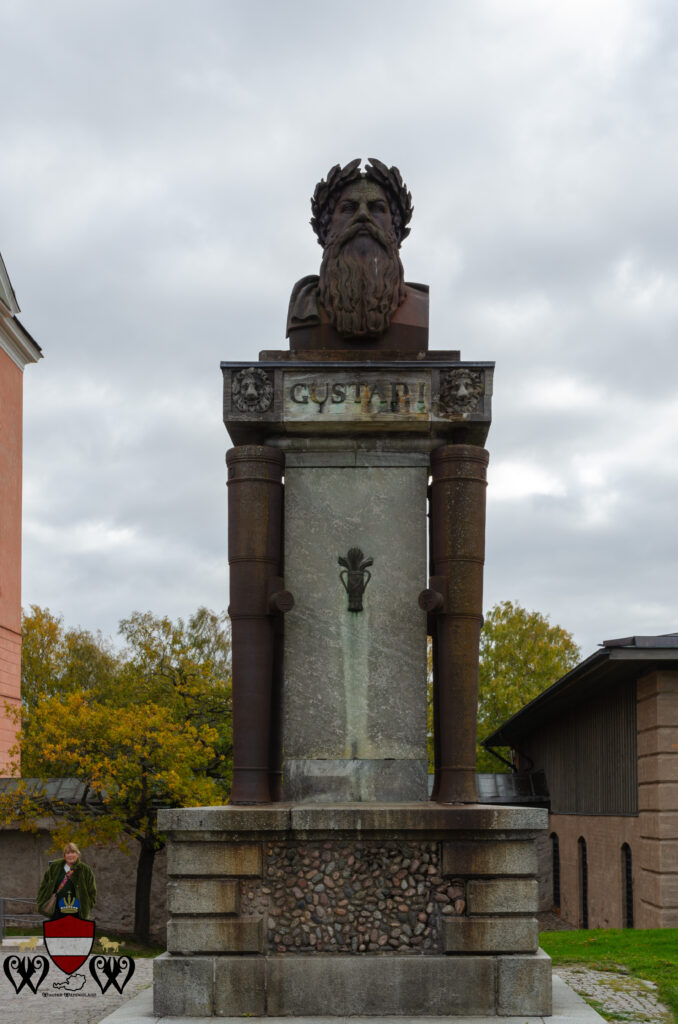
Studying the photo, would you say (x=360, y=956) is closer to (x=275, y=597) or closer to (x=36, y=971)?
(x=275, y=597)

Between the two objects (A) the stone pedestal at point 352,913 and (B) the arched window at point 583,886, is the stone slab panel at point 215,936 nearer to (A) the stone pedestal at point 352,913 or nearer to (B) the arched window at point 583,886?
(A) the stone pedestal at point 352,913

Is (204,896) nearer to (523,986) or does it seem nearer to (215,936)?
(215,936)

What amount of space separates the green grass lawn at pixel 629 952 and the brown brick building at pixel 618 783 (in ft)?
10.7

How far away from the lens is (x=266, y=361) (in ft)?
35.9

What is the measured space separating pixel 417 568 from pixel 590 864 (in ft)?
59.7

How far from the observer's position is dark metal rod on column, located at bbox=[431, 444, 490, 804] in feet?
33.9

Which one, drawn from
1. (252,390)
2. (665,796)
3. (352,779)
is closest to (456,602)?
(352,779)

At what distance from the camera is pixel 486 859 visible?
934 centimetres

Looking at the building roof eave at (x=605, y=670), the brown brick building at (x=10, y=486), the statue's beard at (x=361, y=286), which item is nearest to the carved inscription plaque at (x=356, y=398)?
the statue's beard at (x=361, y=286)

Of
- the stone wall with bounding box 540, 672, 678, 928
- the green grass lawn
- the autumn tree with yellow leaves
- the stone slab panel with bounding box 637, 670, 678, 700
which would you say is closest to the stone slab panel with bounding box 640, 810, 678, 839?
the stone wall with bounding box 540, 672, 678, 928

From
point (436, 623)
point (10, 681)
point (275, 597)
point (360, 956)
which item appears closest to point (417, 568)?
point (436, 623)

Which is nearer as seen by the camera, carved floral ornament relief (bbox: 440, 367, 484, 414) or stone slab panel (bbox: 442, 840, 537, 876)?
stone slab panel (bbox: 442, 840, 537, 876)

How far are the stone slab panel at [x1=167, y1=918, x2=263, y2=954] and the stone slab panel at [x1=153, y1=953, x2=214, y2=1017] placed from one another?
0.34ft

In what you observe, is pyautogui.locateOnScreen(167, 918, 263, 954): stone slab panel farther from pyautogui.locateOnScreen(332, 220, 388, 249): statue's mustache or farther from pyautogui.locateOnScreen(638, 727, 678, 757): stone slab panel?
pyautogui.locateOnScreen(638, 727, 678, 757): stone slab panel
